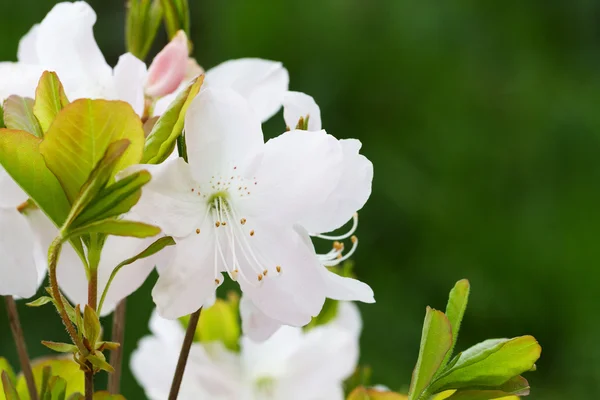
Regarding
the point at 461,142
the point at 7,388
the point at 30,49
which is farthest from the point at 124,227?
the point at 461,142

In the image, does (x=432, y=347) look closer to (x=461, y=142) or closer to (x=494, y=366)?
(x=494, y=366)

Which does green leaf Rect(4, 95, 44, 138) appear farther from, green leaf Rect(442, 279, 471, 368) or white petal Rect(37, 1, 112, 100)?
green leaf Rect(442, 279, 471, 368)

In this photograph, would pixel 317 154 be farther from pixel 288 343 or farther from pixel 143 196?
pixel 288 343

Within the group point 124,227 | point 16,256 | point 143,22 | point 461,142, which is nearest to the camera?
point 124,227

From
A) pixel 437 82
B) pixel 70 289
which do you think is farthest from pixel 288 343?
pixel 437 82

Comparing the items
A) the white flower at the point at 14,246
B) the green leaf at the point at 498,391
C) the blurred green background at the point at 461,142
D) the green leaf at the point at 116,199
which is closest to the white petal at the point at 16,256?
the white flower at the point at 14,246

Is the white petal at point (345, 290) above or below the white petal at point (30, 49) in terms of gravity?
below

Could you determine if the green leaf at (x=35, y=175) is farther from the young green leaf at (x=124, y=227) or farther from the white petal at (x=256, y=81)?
the white petal at (x=256, y=81)
